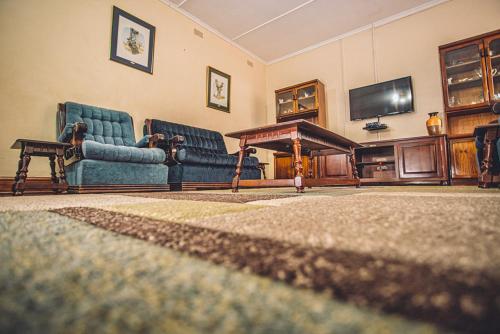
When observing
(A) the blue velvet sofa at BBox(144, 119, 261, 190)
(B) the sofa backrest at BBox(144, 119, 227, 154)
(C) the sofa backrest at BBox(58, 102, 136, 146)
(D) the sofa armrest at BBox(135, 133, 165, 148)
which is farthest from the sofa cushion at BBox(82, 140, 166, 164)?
(B) the sofa backrest at BBox(144, 119, 227, 154)

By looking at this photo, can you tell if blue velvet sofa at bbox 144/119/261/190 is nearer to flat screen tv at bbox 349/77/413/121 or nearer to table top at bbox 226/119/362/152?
table top at bbox 226/119/362/152

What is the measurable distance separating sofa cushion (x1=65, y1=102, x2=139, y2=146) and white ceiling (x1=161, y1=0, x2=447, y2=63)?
159 cm

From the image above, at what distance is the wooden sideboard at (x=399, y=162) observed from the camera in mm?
2514

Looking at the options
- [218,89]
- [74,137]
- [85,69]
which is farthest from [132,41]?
[74,137]

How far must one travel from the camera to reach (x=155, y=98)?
106 inches

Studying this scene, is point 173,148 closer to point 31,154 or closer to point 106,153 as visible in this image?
point 106,153

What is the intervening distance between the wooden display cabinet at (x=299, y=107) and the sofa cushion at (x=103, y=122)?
6.55ft

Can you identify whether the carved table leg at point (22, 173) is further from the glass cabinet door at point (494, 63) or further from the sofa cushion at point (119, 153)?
the glass cabinet door at point (494, 63)

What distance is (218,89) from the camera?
3428mm

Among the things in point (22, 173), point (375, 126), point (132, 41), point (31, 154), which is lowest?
point (22, 173)

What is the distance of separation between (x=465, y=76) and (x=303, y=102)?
69.3 inches

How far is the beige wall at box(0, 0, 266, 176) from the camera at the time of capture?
1836 mm

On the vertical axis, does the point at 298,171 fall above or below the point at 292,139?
below

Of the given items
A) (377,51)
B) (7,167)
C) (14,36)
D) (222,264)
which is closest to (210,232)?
(222,264)
